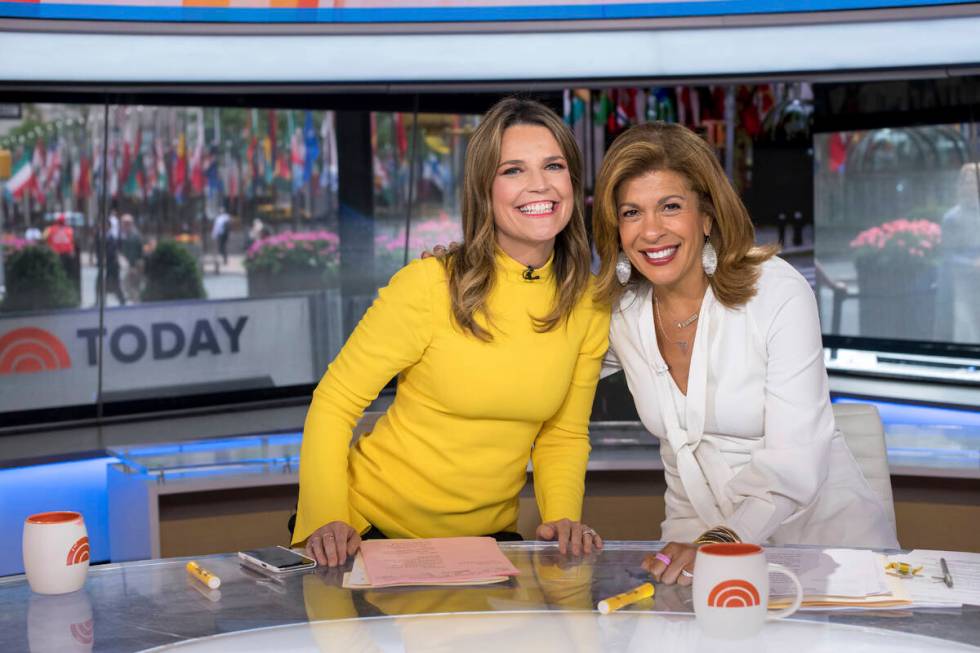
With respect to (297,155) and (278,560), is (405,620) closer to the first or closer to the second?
(278,560)

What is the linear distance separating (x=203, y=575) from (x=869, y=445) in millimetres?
1510

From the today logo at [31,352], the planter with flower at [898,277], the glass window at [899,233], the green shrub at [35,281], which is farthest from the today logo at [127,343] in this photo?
the planter with flower at [898,277]

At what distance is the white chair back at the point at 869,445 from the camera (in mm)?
2545

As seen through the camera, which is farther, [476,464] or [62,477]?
[62,477]

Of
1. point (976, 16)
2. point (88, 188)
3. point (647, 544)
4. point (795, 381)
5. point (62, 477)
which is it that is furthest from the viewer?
point (88, 188)

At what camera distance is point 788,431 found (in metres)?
2.25

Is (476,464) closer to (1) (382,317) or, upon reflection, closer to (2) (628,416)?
(1) (382,317)

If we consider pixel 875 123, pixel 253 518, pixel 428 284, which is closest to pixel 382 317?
pixel 428 284

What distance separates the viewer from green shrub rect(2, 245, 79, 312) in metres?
5.94

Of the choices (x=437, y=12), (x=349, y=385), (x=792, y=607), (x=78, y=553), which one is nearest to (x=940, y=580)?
(x=792, y=607)

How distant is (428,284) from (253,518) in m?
1.69

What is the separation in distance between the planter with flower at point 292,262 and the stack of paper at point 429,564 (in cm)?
463

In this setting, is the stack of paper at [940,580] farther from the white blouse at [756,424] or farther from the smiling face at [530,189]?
the smiling face at [530,189]

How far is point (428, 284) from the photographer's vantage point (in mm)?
2363
